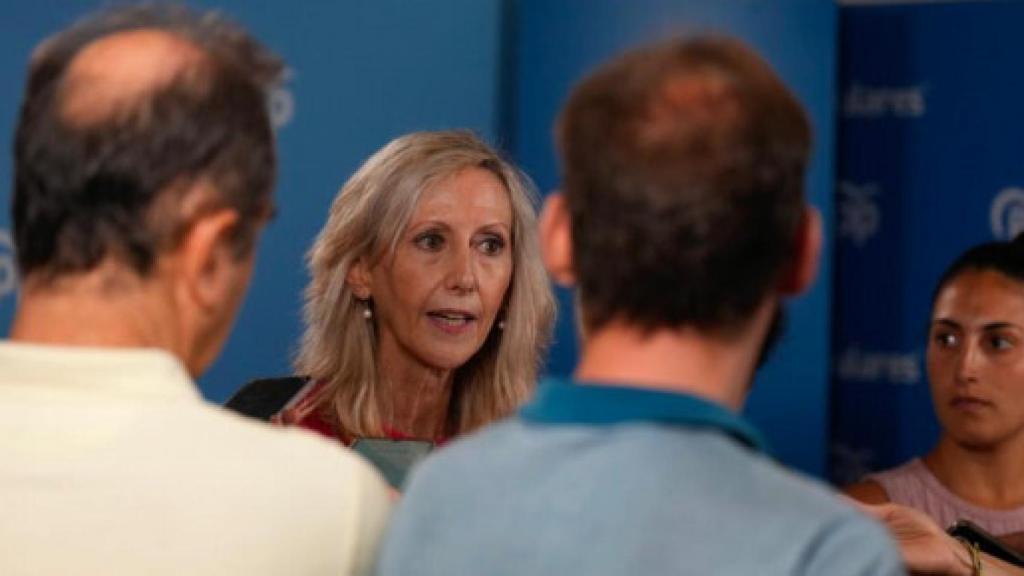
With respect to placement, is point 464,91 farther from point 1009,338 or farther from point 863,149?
point 1009,338

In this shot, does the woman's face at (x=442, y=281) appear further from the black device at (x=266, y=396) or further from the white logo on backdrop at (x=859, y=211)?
the white logo on backdrop at (x=859, y=211)

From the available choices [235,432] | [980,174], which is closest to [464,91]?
[980,174]

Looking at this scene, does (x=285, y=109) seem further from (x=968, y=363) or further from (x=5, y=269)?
(x=968, y=363)

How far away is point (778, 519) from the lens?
1.28m

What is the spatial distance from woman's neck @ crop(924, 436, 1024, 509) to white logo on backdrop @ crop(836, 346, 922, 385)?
113 centimetres

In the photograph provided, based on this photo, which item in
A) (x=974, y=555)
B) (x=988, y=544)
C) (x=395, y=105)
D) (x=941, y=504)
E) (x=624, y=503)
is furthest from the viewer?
(x=395, y=105)

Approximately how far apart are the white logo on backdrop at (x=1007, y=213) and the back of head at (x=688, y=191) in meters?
3.79

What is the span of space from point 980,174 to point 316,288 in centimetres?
234

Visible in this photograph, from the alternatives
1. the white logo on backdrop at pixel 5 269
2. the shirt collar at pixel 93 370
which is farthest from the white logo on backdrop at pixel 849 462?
the shirt collar at pixel 93 370

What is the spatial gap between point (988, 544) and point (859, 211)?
87.9 inches

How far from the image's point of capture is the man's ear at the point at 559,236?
1461 mm

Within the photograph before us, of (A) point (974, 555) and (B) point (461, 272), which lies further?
(B) point (461, 272)

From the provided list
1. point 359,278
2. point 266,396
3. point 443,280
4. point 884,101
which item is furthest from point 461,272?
point 884,101

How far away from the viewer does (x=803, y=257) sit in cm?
144
